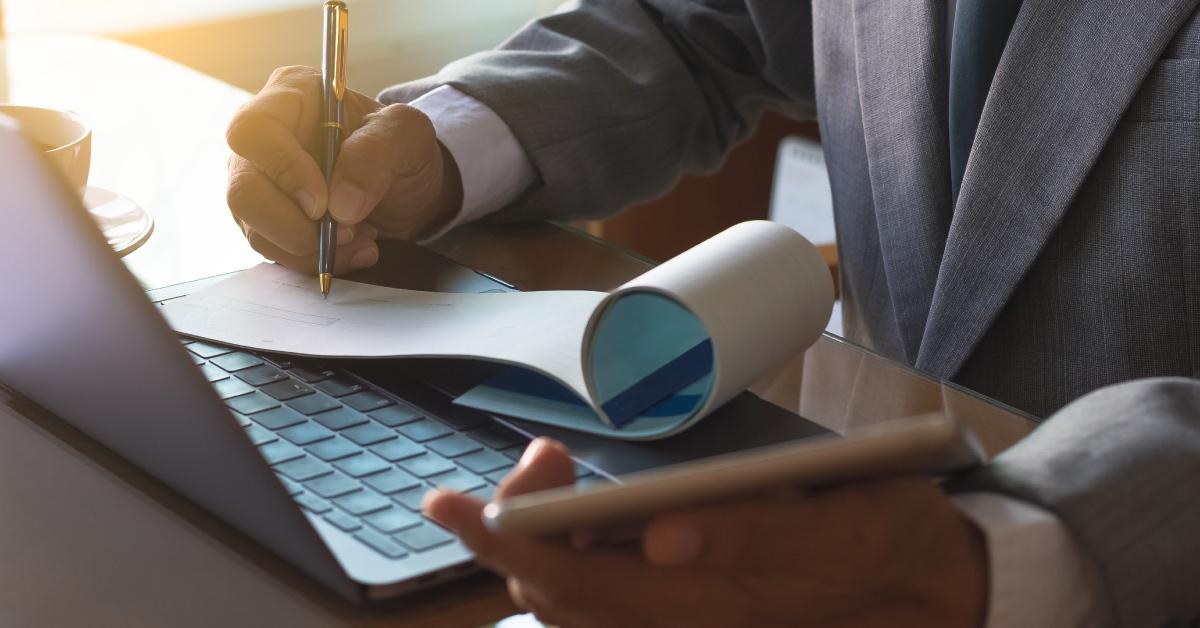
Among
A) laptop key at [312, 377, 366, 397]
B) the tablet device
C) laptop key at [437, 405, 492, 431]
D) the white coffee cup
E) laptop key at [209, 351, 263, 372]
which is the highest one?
the tablet device

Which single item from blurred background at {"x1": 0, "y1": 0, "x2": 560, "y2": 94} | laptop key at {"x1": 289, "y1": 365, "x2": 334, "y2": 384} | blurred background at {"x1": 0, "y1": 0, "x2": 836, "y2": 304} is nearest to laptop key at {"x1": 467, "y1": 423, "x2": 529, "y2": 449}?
laptop key at {"x1": 289, "y1": 365, "x2": 334, "y2": 384}

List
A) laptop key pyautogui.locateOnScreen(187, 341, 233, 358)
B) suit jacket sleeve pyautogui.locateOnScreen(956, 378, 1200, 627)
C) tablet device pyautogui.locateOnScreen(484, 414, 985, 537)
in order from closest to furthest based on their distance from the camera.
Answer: tablet device pyautogui.locateOnScreen(484, 414, 985, 537)
suit jacket sleeve pyautogui.locateOnScreen(956, 378, 1200, 627)
laptop key pyautogui.locateOnScreen(187, 341, 233, 358)

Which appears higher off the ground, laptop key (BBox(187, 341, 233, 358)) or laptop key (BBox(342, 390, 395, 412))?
laptop key (BBox(342, 390, 395, 412))

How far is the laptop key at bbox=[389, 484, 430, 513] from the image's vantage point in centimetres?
51

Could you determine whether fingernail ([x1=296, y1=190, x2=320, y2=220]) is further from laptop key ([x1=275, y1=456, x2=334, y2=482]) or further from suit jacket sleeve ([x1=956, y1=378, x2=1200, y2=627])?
suit jacket sleeve ([x1=956, y1=378, x2=1200, y2=627])

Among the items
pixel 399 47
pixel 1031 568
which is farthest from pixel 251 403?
pixel 399 47

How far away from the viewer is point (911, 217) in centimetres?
94

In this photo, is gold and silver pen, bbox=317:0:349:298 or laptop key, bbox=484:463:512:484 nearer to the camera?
laptop key, bbox=484:463:512:484

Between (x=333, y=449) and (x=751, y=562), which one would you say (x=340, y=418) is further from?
(x=751, y=562)

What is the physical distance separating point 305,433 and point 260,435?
0.02 meters

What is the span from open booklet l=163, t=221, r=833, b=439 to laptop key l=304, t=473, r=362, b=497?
0.08 m

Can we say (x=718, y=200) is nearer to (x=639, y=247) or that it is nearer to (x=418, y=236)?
(x=639, y=247)

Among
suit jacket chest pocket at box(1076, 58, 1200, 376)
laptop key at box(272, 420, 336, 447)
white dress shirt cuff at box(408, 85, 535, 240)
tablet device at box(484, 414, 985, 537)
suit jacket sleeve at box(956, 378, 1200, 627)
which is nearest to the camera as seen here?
tablet device at box(484, 414, 985, 537)

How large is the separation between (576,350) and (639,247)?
1.95m
